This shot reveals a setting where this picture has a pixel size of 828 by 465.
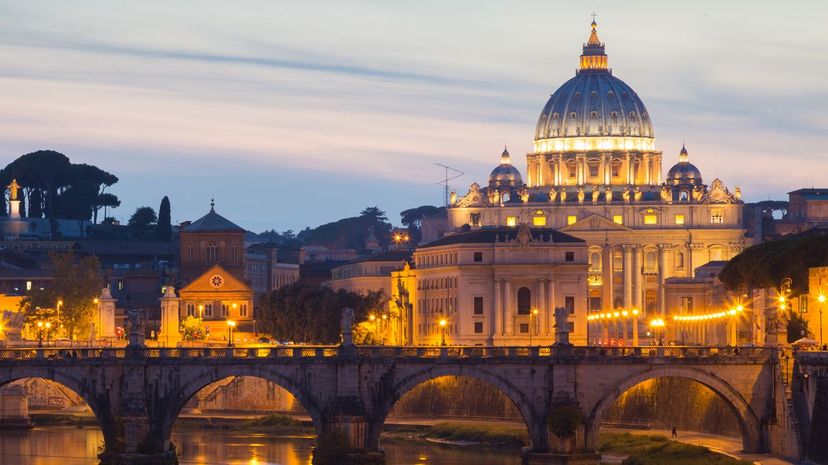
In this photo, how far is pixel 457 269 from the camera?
644ft

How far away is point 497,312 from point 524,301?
7.41ft

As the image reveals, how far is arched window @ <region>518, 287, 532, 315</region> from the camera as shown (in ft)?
645

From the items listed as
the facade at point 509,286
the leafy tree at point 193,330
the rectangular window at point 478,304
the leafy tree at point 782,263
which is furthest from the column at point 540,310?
the leafy tree at point 782,263

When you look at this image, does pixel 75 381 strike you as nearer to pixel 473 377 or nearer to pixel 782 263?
pixel 473 377

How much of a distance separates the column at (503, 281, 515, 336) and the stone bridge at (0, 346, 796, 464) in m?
90.6

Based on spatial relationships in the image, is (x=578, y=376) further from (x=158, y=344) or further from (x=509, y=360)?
(x=158, y=344)

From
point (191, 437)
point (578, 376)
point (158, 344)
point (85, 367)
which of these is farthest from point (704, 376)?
point (158, 344)

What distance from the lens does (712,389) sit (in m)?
105

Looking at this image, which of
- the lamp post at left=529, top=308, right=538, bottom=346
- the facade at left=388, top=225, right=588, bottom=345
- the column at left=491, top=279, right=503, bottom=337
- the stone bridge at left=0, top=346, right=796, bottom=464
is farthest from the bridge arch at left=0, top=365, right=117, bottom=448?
the column at left=491, top=279, right=503, bottom=337

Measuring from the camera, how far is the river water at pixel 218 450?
114 meters

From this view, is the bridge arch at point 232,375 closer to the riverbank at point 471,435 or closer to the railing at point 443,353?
the railing at point 443,353

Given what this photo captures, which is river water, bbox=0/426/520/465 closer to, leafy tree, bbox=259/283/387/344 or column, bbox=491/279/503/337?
leafy tree, bbox=259/283/387/344

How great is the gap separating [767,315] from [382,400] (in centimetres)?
2218

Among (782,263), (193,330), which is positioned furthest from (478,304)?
(782,263)
